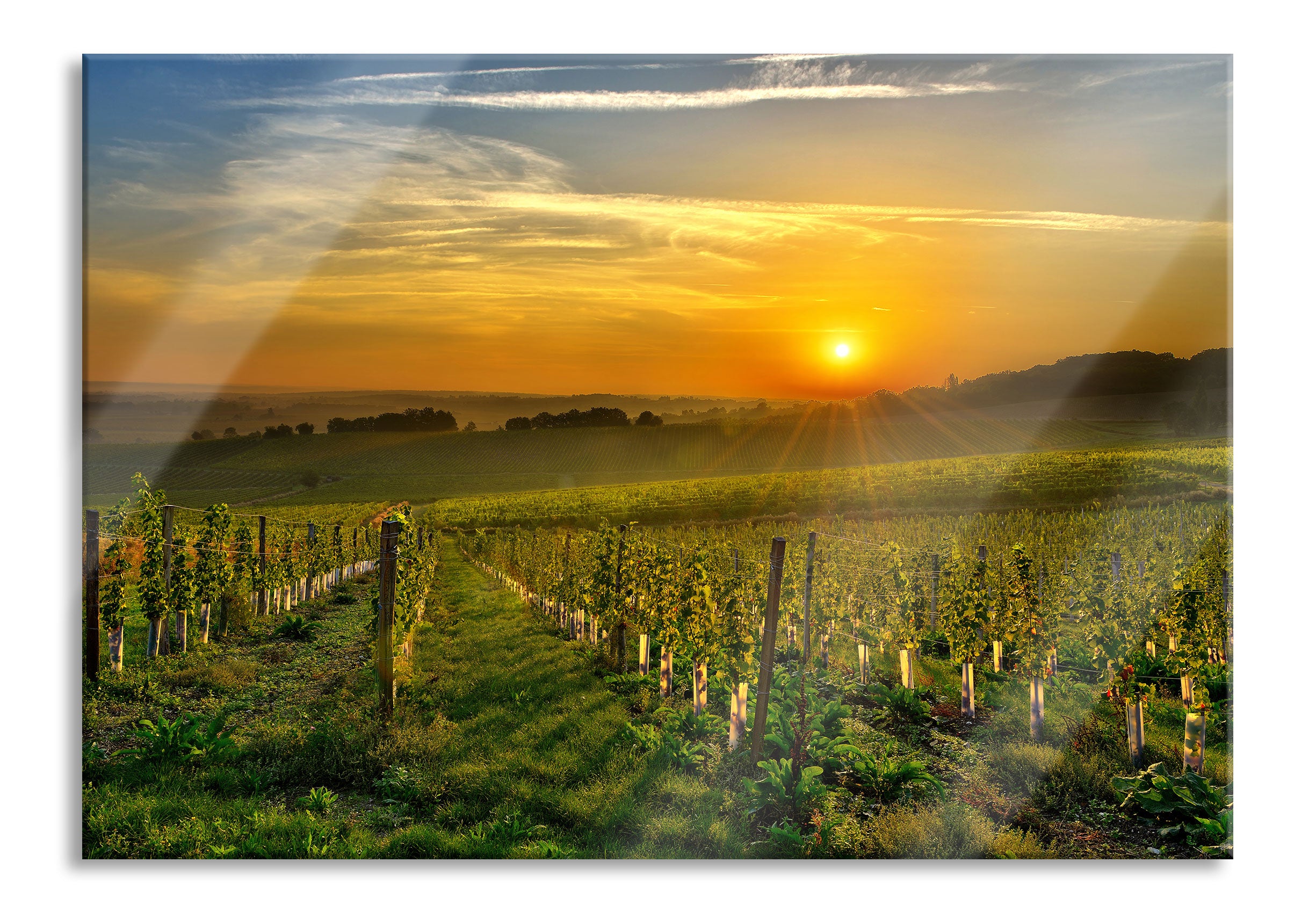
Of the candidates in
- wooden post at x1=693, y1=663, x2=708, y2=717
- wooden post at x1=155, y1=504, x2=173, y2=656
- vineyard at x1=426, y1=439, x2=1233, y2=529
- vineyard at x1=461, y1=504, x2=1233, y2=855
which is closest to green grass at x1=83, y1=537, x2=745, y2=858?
vineyard at x1=461, y1=504, x2=1233, y2=855

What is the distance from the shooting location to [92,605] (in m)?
5.12

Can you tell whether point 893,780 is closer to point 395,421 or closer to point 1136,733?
point 1136,733

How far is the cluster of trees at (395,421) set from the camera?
5773 mm

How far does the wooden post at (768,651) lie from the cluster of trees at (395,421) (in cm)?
316

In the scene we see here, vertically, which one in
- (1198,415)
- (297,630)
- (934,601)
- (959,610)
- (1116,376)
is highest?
(1116,376)

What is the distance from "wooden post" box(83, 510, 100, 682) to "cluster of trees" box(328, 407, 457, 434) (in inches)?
70.2

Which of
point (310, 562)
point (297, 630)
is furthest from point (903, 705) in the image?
point (310, 562)

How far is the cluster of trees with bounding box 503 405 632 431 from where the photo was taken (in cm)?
594

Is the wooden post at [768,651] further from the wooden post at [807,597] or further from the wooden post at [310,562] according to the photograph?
the wooden post at [310,562]

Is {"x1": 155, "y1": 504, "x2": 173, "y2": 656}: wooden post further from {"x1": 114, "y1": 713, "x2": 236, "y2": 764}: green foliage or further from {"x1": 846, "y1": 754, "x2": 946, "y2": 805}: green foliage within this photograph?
{"x1": 846, "y1": 754, "x2": 946, "y2": 805}: green foliage

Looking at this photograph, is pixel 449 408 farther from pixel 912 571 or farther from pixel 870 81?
pixel 912 571

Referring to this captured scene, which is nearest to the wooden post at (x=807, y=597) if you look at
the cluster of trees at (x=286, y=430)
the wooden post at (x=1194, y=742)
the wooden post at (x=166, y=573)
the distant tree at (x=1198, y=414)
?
the wooden post at (x=1194, y=742)

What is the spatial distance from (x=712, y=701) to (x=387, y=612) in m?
2.84
